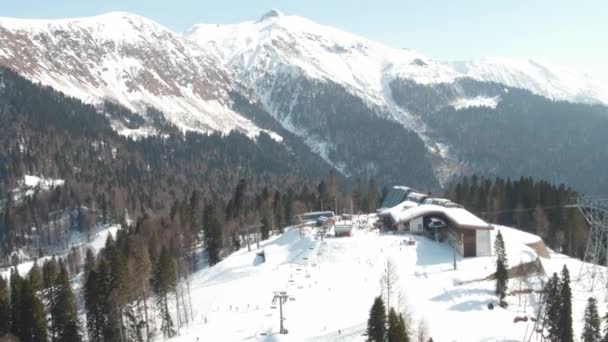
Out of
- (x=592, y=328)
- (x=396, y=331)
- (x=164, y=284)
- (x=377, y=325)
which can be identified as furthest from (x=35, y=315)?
(x=592, y=328)

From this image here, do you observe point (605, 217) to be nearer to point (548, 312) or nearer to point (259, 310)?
point (548, 312)

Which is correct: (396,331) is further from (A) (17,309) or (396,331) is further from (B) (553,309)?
(A) (17,309)

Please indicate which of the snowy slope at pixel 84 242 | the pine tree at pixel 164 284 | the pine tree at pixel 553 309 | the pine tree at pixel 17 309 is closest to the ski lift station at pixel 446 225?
the pine tree at pixel 553 309

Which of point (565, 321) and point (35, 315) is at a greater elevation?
point (35, 315)

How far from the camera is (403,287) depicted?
72.1m

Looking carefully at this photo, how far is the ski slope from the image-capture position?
61.9m

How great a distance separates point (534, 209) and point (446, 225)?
3638cm

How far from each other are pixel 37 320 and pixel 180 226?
52.1 meters

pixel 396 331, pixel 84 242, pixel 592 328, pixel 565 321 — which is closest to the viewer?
pixel 396 331

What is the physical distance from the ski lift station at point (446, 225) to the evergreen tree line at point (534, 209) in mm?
20400

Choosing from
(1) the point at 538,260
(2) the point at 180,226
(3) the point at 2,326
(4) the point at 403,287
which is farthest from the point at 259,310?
(2) the point at 180,226

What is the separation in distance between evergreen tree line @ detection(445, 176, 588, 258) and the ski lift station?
20400 mm

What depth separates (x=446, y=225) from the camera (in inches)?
3762

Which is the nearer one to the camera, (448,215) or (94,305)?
(94,305)
